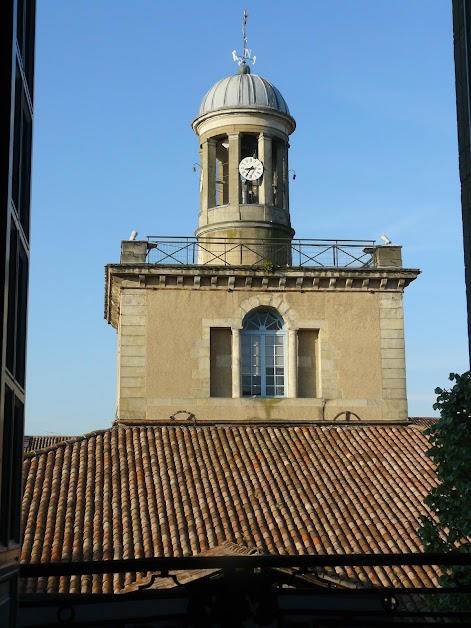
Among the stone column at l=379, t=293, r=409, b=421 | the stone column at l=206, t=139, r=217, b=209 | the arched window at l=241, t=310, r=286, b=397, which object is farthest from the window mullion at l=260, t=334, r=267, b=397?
the stone column at l=206, t=139, r=217, b=209

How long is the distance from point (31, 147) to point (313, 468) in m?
19.5

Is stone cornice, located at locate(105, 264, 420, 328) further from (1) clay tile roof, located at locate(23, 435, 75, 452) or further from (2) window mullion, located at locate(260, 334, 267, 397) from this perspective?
(1) clay tile roof, located at locate(23, 435, 75, 452)

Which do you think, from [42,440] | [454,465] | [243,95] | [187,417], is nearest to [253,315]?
[187,417]

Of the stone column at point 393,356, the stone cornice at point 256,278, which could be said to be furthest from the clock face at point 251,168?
the stone column at point 393,356

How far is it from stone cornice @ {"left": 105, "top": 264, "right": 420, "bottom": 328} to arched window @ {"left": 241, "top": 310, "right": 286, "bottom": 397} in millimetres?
917

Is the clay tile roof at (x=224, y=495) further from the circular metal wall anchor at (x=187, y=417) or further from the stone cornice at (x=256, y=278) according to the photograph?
the stone cornice at (x=256, y=278)

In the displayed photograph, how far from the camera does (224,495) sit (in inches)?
876

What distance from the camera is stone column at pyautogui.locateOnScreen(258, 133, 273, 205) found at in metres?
28.9

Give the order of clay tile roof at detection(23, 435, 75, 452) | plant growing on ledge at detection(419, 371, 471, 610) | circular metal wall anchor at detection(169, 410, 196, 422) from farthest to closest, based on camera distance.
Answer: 1. clay tile roof at detection(23, 435, 75, 452)
2. circular metal wall anchor at detection(169, 410, 196, 422)
3. plant growing on ledge at detection(419, 371, 471, 610)

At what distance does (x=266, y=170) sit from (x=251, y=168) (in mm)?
417

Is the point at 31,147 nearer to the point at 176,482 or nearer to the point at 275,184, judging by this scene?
the point at 176,482

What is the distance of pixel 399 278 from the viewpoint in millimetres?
28938

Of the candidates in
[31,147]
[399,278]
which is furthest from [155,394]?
[31,147]

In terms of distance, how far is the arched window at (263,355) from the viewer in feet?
93.1
